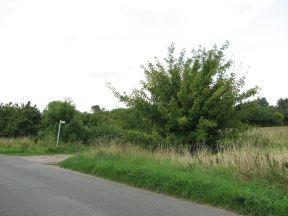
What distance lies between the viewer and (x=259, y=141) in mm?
17500

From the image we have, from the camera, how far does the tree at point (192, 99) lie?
17.7 m

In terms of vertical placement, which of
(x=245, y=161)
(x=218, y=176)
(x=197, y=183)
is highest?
(x=245, y=161)

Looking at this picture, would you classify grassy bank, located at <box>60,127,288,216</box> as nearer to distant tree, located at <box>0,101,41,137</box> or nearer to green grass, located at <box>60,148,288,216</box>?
green grass, located at <box>60,148,288,216</box>

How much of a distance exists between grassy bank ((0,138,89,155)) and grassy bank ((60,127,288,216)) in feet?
48.5

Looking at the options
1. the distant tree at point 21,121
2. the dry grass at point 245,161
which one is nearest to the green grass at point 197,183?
the dry grass at point 245,161

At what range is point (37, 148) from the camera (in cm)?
3228

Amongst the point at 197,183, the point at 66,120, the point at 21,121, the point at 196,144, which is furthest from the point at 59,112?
the point at 197,183

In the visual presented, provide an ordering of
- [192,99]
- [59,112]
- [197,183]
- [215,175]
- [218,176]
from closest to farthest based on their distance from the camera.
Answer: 1. [197,183]
2. [218,176]
3. [215,175]
4. [192,99]
5. [59,112]

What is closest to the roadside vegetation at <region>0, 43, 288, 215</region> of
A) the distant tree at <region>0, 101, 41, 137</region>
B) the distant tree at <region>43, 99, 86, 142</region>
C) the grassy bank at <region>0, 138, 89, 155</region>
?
the grassy bank at <region>0, 138, 89, 155</region>

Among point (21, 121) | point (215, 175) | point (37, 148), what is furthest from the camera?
point (21, 121)

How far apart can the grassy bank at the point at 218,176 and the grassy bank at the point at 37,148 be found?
14783 mm

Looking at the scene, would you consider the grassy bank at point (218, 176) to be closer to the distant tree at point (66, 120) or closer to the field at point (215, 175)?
the field at point (215, 175)

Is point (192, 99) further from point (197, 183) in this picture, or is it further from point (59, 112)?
point (59, 112)

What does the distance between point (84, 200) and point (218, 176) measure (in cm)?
347
